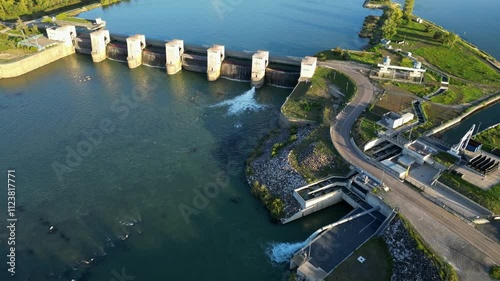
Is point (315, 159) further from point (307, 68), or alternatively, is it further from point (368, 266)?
point (307, 68)

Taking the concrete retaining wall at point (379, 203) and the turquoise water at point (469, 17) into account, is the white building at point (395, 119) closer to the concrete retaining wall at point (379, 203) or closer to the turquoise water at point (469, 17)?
the concrete retaining wall at point (379, 203)

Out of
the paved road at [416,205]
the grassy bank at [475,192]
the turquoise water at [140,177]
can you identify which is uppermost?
the grassy bank at [475,192]

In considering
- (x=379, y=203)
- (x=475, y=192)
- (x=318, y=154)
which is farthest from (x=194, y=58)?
(x=475, y=192)

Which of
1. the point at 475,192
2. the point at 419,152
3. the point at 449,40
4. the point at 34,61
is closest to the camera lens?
the point at 475,192

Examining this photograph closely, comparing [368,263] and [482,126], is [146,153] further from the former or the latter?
[482,126]

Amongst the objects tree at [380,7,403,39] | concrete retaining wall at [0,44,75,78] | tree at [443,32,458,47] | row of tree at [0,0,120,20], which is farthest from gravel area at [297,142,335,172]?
row of tree at [0,0,120,20]

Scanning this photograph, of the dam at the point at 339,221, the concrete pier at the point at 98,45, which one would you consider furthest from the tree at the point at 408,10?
the concrete pier at the point at 98,45

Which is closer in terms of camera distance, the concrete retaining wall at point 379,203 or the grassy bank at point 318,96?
the concrete retaining wall at point 379,203
